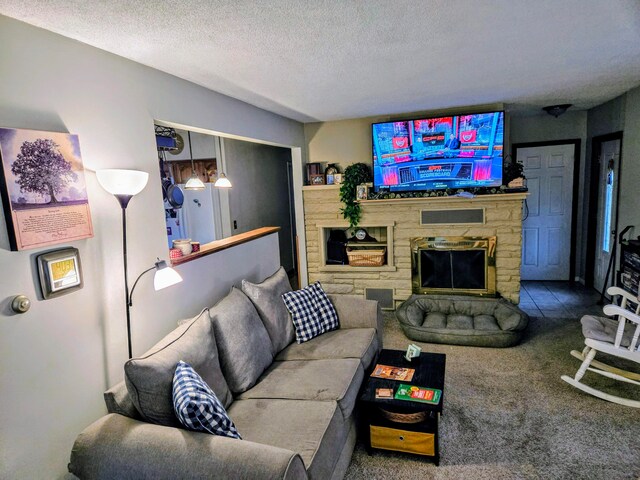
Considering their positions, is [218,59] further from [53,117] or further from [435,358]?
[435,358]

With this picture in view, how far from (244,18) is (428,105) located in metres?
2.88

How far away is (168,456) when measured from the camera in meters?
1.59

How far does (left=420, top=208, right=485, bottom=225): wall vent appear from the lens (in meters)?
4.54

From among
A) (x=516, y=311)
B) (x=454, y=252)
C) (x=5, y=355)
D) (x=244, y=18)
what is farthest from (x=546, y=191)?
(x=5, y=355)

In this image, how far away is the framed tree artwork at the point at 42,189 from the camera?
1667 mm

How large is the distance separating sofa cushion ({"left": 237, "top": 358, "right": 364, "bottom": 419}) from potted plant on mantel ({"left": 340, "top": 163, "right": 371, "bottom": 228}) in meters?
2.43

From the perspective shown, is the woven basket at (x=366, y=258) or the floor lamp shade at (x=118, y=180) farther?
the woven basket at (x=366, y=258)

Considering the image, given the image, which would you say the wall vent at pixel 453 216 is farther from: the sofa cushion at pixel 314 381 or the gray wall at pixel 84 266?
the gray wall at pixel 84 266

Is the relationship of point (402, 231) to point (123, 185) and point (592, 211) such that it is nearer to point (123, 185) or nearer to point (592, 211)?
point (592, 211)

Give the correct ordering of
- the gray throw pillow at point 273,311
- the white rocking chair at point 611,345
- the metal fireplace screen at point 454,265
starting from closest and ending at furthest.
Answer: the white rocking chair at point 611,345, the gray throw pillow at point 273,311, the metal fireplace screen at point 454,265

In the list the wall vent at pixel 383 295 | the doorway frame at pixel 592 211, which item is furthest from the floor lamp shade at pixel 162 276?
the doorway frame at pixel 592 211

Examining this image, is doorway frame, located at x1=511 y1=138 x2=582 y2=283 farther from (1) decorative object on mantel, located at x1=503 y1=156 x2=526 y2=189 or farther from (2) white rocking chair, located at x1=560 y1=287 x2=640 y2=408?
(2) white rocking chair, located at x1=560 y1=287 x2=640 y2=408

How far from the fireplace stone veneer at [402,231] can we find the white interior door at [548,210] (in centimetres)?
137

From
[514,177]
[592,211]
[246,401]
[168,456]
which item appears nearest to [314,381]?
[246,401]
